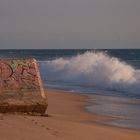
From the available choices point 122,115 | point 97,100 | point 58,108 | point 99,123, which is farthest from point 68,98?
point 99,123

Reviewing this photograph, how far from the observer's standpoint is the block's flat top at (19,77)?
1031cm

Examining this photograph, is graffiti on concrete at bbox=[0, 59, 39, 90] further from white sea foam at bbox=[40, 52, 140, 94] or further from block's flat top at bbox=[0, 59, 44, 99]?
white sea foam at bbox=[40, 52, 140, 94]

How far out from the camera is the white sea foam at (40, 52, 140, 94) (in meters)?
22.4

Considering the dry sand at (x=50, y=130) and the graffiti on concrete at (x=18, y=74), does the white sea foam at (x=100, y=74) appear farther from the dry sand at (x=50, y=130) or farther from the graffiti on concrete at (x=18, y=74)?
the dry sand at (x=50, y=130)

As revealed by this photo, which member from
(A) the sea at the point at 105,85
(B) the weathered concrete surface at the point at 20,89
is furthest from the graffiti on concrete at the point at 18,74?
(A) the sea at the point at 105,85

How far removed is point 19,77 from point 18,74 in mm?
92

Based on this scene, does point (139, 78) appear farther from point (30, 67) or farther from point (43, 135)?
point (43, 135)

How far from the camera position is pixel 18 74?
10555 millimetres

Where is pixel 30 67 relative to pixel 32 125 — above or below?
above

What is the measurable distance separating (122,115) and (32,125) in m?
4.22

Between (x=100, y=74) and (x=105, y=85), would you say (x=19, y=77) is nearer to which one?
(x=105, y=85)

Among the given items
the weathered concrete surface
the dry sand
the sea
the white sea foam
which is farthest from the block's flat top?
the white sea foam

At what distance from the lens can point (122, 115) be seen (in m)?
12.3

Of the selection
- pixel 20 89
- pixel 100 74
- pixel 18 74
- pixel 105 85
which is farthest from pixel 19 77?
pixel 100 74
